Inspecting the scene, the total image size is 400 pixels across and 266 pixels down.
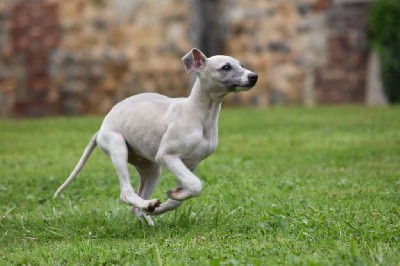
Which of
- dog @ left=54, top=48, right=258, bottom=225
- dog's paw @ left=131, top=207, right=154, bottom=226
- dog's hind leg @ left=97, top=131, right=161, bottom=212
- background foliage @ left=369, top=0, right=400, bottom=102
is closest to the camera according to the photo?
dog @ left=54, top=48, right=258, bottom=225

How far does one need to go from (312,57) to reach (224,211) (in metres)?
11.2

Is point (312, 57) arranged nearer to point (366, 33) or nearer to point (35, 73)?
point (366, 33)

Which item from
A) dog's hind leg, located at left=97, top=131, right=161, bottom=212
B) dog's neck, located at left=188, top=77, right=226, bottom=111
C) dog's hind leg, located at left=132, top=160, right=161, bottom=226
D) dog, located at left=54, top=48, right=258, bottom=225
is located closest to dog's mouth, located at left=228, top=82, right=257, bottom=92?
dog, located at left=54, top=48, right=258, bottom=225

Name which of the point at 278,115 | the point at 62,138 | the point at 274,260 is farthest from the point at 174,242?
the point at 278,115

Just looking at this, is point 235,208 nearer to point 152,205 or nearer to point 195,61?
point 152,205

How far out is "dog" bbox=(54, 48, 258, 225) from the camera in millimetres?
6574

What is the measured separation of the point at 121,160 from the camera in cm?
688

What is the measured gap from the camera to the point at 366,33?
715 inches

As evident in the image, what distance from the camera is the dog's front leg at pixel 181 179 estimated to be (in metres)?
6.41

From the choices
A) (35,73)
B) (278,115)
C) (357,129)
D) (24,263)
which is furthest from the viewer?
(35,73)

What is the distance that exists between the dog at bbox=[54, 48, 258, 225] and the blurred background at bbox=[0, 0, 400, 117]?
1132cm

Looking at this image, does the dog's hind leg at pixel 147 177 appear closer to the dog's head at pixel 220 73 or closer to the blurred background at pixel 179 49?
the dog's head at pixel 220 73

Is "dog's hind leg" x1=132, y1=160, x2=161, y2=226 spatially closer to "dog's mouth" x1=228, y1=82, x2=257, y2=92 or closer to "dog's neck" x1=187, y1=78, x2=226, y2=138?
"dog's neck" x1=187, y1=78, x2=226, y2=138

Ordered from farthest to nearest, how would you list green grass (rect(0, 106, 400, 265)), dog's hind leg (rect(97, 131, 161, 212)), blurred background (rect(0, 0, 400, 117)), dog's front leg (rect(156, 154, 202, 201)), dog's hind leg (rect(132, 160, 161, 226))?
blurred background (rect(0, 0, 400, 117))
dog's hind leg (rect(132, 160, 161, 226))
dog's hind leg (rect(97, 131, 161, 212))
dog's front leg (rect(156, 154, 202, 201))
green grass (rect(0, 106, 400, 265))
